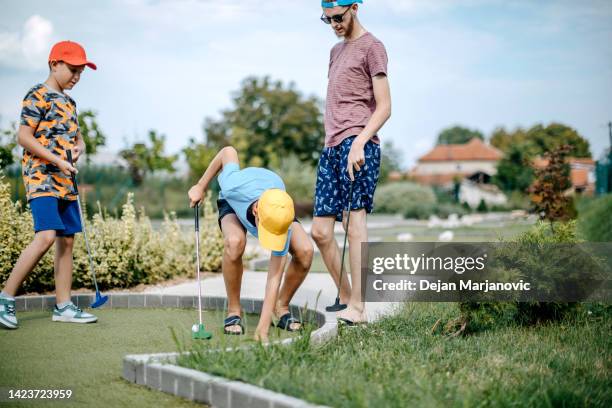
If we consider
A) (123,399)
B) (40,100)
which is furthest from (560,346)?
(40,100)

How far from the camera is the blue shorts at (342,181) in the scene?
14.6ft

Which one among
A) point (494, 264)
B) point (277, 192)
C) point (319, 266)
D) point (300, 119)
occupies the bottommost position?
point (319, 266)

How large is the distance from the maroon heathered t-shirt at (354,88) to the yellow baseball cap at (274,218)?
3.10 ft

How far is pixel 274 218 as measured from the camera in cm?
371

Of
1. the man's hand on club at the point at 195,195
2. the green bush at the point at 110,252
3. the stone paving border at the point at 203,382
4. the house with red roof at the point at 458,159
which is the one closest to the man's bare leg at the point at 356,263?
the stone paving border at the point at 203,382

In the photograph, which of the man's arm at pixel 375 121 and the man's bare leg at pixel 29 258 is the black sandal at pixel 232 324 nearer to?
the man's arm at pixel 375 121

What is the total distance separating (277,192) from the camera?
3.79 meters

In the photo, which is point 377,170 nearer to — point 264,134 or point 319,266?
point 319,266

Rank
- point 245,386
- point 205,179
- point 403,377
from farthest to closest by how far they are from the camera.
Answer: point 205,179 → point 403,377 → point 245,386

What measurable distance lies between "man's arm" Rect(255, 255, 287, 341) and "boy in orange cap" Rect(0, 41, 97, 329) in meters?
1.48

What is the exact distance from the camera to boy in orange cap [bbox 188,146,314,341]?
3.74 meters

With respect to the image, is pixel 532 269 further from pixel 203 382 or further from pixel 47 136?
pixel 47 136

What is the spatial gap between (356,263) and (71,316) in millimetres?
1890

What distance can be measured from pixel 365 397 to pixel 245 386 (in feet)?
1.59
